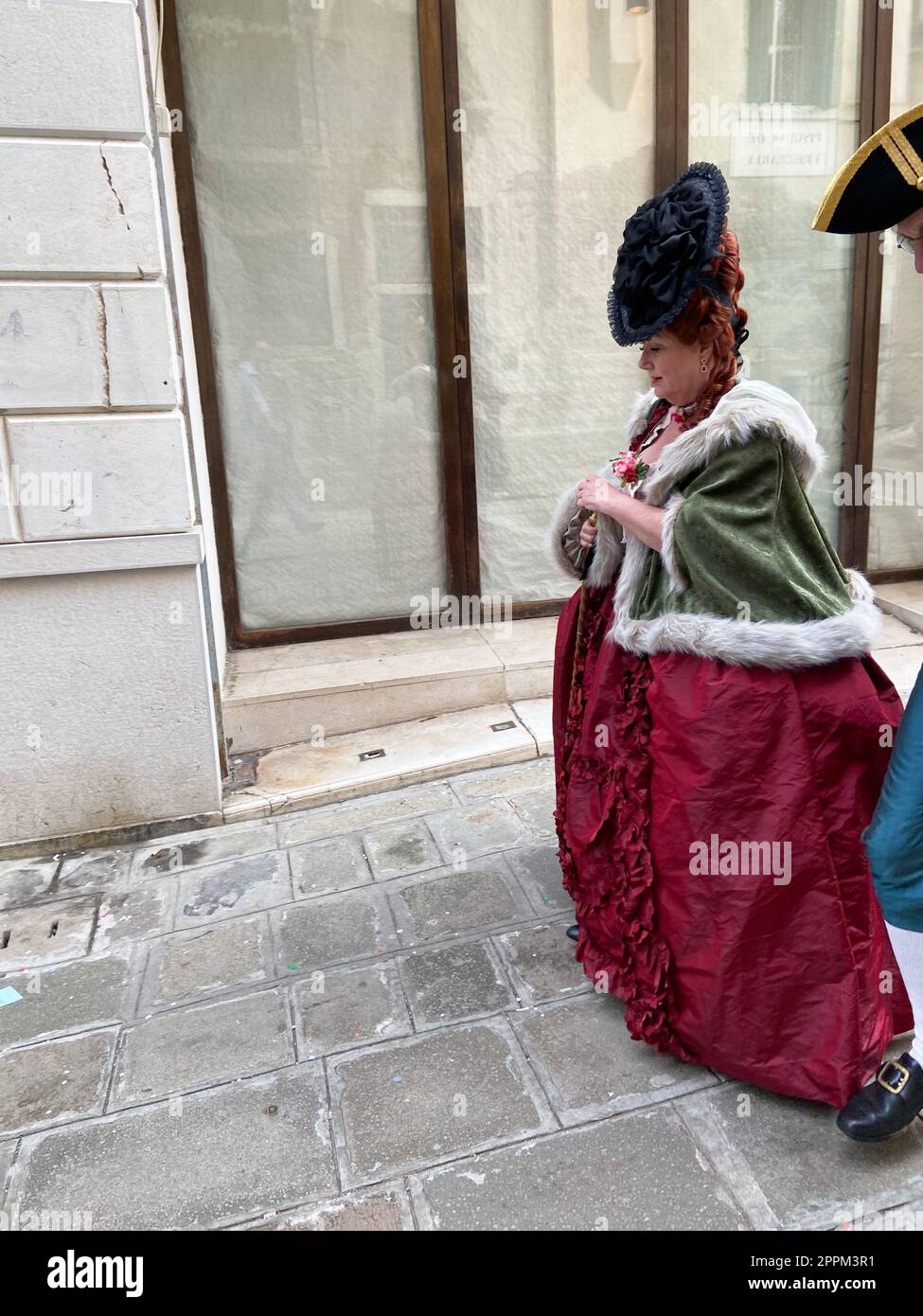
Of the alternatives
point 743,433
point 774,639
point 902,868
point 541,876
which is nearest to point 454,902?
point 541,876

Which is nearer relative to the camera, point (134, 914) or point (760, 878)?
point (760, 878)

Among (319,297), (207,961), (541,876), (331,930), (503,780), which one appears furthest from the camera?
(319,297)

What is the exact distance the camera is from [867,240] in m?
5.38

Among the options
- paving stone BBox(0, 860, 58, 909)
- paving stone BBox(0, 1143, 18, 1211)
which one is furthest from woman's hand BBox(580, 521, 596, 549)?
paving stone BBox(0, 860, 58, 909)

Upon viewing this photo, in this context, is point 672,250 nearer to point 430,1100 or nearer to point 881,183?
point 881,183

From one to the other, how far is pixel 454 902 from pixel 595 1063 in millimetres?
885

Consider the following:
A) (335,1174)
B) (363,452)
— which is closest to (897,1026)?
(335,1174)

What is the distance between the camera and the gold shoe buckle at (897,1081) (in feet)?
6.63

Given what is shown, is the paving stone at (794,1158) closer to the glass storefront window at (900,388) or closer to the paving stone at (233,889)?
the paving stone at (233,889)

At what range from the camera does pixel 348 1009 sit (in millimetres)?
2604

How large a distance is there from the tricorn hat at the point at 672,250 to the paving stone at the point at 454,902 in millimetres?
1869

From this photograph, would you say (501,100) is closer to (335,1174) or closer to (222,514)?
(222,514)

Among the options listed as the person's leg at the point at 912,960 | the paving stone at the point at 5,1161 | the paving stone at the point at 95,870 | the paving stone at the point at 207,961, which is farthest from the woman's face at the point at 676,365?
the paving stone at the point at 95,870

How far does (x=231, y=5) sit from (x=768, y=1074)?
506 cm
